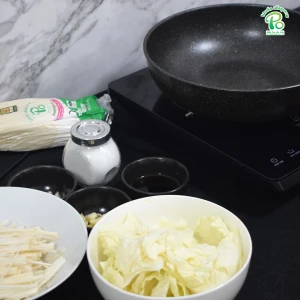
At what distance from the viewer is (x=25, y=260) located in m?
0.70

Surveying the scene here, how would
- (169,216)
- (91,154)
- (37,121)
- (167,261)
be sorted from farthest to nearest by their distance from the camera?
(37,121) < (91,154) < (169,216) < (167,261)

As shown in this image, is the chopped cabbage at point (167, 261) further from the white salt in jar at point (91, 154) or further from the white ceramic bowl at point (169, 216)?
the white salt in jar at point (91, 154)

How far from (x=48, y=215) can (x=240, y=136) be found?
1.24 ft

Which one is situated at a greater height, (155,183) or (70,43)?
(70,43)

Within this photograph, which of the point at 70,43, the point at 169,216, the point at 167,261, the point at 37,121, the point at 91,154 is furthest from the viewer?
the point at 70,43

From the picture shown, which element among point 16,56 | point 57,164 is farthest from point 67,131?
point 16,56

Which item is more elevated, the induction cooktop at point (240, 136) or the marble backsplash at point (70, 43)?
the marble backsplash at point (70, 43)

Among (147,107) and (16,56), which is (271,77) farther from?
(16,56)

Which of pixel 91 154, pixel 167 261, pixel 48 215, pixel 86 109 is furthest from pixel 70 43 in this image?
pixel 167 261

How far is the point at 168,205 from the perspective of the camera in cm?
76

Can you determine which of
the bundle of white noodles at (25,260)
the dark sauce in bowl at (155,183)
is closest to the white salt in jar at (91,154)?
the dark sauce in bowl at (155,183)

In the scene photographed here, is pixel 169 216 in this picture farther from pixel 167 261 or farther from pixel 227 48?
pixel 227 48

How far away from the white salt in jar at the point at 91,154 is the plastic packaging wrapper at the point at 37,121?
0.10m

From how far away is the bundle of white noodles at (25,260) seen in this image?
664mm
